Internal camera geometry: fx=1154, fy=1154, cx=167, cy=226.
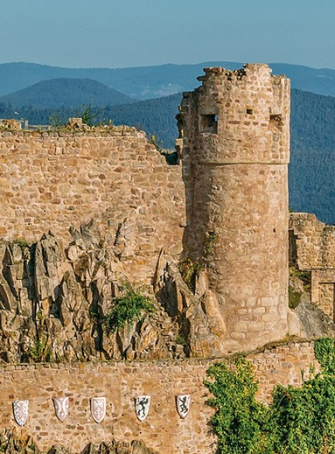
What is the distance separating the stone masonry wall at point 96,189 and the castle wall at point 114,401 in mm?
3054

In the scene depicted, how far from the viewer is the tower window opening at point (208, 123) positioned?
28.0 m

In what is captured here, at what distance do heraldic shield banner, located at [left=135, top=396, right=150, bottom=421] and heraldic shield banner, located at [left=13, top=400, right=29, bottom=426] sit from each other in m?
2.51

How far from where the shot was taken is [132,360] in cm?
2658

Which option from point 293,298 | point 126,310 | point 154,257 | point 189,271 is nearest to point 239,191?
point 189,271

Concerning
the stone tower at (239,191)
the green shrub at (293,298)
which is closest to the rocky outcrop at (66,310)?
the stone tower at (239,191)

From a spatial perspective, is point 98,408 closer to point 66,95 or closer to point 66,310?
point 66,310

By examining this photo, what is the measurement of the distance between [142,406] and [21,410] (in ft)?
9.03

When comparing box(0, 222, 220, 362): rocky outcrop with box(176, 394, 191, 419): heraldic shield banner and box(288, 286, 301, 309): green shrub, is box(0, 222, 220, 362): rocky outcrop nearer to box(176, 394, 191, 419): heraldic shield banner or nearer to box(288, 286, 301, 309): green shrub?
box(176, 394, 191, 419): heraldic shield banner

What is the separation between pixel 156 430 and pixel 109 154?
6801mm

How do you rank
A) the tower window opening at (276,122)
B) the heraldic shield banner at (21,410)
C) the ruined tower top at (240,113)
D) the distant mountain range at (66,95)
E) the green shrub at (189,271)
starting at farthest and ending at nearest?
the distant mountain range at (66,95) → the green shrub at (189,271) → the tower window opening at (276,122) → the ruined tower top at (240,113) → the heraldic shield banner at (21,410)

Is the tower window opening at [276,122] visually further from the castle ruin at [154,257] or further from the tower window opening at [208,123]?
the tower window opening at [208,123]

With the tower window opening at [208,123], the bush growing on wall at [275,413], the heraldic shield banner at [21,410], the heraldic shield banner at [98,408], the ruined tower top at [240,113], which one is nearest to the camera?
the heraldic shield banner at [21,410]

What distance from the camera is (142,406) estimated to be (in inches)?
1040

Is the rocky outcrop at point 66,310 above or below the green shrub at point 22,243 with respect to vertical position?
below
